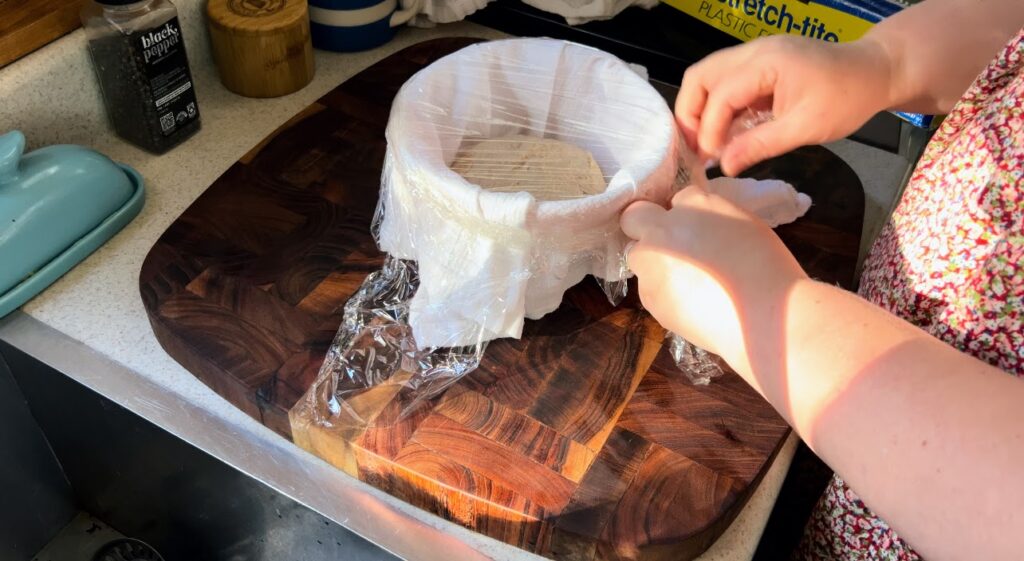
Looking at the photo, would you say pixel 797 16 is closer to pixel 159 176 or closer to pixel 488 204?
pixel 488 204

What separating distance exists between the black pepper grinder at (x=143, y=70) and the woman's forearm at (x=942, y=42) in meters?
0.64

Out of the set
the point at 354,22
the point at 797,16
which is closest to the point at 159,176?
the point at 354,22

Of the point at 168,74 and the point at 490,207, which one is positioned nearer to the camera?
the point at 490,207

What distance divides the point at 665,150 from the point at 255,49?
18.9 inches

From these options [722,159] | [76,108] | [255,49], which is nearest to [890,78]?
[722,159]

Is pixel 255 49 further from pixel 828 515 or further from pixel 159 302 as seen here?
pixel 828 515

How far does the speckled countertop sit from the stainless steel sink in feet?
0.14

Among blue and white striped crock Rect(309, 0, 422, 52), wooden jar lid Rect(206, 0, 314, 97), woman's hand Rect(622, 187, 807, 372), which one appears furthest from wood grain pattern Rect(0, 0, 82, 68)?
woman's hand Rect(622, 187, 807, 372)

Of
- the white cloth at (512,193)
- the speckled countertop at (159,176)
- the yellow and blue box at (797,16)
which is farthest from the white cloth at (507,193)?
the yellow and blue box at (797,16)

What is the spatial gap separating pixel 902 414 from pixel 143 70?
714 millimetres

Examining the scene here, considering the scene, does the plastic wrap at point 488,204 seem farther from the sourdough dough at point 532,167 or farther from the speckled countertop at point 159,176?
the speckled countertop at point 159,176

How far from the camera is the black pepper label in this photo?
A: 0.78 m

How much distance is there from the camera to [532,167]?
0.75m

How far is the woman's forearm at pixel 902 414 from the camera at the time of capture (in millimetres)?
433
